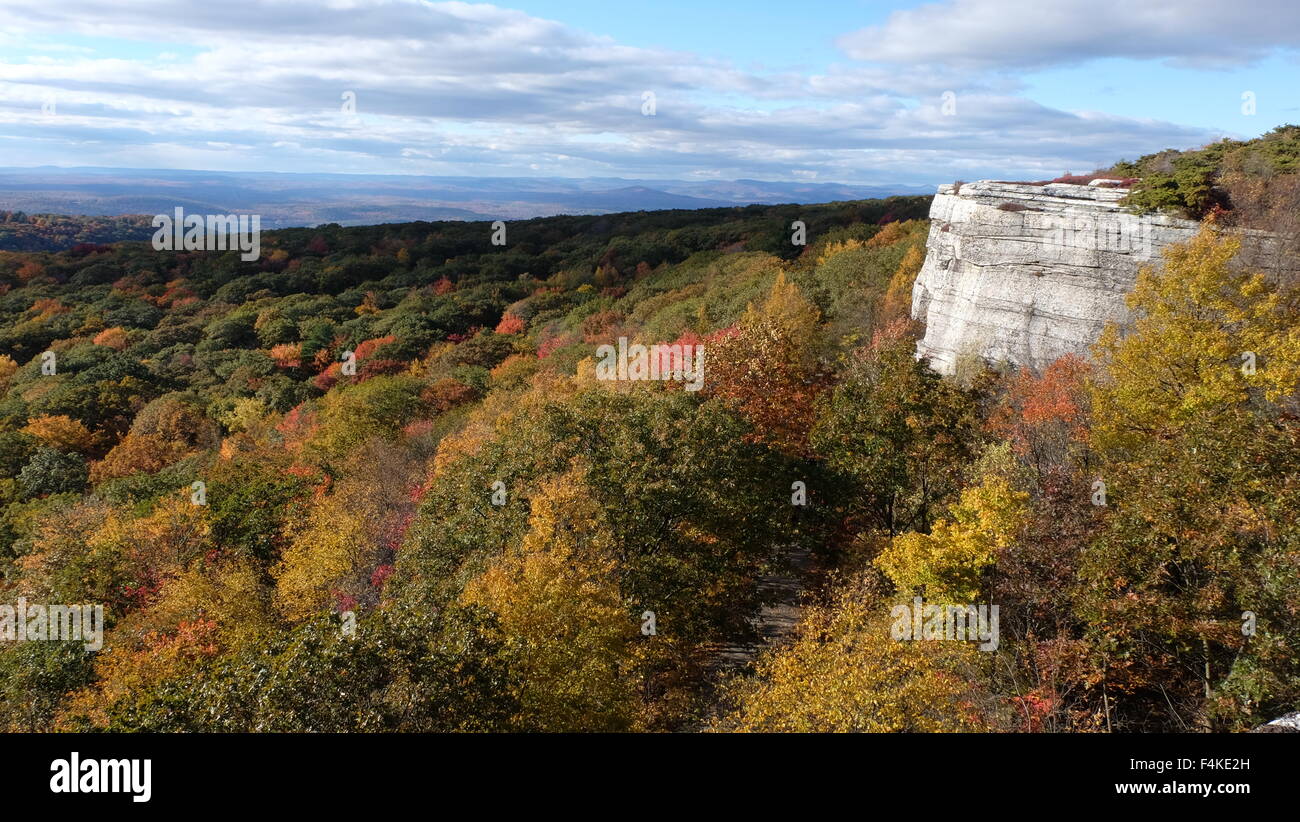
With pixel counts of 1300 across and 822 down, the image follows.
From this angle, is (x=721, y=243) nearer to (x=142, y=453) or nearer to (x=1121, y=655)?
(x=142, y=453)

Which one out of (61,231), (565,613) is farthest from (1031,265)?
(61,231)

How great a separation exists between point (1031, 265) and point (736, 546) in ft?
65.4

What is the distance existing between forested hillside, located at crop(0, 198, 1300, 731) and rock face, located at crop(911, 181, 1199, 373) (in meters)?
1.89

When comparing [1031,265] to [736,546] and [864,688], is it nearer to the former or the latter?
[736,546]

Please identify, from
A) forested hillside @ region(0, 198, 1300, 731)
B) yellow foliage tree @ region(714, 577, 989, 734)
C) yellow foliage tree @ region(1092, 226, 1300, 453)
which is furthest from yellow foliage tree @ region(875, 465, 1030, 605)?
yellow foliage tree @ region(1092, 226, 1300, 453)

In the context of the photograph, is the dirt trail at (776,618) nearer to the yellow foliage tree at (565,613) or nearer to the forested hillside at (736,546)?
the forested hillside at (736,546)

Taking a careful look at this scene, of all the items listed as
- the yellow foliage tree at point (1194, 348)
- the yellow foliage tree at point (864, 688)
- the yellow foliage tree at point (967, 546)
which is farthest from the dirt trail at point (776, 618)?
the yellow foliage tree at point (1194, 348)

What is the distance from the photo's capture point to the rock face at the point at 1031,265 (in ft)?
102

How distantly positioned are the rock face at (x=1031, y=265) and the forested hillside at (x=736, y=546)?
189 cm

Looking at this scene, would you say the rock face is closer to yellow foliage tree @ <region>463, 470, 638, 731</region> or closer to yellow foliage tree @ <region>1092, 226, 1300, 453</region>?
yellow foliage tree @ <region>1092, 226, 1300, 453</region>

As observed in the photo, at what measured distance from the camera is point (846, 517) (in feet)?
95.8

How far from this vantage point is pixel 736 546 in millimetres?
24844

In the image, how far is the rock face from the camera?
102 feet
